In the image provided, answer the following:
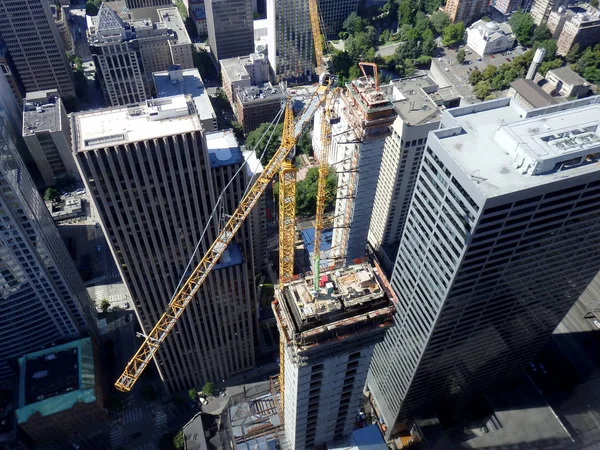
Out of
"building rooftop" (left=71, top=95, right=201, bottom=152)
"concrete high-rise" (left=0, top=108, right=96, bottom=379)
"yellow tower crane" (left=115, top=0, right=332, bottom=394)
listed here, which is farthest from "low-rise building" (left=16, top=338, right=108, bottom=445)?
"building rooftop" (left=71, top=95, right=201, bottom=152)

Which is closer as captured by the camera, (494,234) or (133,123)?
(494,234)

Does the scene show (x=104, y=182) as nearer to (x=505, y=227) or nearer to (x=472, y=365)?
(x=505, y=227)

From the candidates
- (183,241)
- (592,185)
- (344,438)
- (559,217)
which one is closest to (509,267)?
(559,217)

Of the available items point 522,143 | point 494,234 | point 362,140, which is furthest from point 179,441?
point 522,143

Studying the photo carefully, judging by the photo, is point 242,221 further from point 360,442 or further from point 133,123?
point 360,442

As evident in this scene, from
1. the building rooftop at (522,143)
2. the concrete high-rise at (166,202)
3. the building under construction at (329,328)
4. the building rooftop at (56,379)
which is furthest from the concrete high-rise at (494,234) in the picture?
the building rooftop at (56,379)
